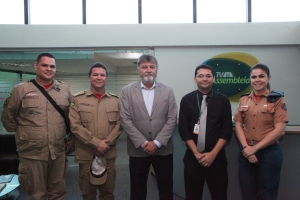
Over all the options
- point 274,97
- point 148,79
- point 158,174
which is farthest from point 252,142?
point 148,79

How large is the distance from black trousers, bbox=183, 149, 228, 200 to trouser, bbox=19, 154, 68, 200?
4.25 ft

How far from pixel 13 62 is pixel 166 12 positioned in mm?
3442

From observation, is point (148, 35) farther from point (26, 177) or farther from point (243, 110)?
point (26, 177)

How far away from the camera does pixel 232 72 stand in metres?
3.97

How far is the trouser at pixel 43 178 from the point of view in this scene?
2.15 meters

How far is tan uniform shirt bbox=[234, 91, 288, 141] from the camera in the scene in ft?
6.40

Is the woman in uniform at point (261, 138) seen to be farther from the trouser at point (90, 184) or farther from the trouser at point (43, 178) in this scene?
the trouser at point (43, 178)

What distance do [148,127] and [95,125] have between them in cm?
53

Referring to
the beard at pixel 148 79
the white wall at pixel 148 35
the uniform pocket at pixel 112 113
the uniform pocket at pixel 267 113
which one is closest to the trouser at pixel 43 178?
the uniform pocket at pixel 112 113

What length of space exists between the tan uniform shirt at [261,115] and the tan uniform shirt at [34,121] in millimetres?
1825

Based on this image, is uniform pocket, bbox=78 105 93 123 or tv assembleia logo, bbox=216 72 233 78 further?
tv assembleia logo, bbox=216 72 233 78

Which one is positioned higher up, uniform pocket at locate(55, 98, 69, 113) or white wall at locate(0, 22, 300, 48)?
white wall at locate(0, 22, 300, 48)

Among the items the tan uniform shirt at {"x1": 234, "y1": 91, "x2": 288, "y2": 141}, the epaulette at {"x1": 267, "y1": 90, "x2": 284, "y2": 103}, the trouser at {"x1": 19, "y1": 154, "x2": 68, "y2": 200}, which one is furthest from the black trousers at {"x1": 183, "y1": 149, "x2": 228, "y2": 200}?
the trouser at {"x1": 19, "y1": 154, "x2": 68, "y2": 200}

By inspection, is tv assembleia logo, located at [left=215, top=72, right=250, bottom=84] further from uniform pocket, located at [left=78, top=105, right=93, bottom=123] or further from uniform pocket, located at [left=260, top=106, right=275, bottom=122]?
uniform pocket, located at [left=78, top=105, right=93, bottom=123]
